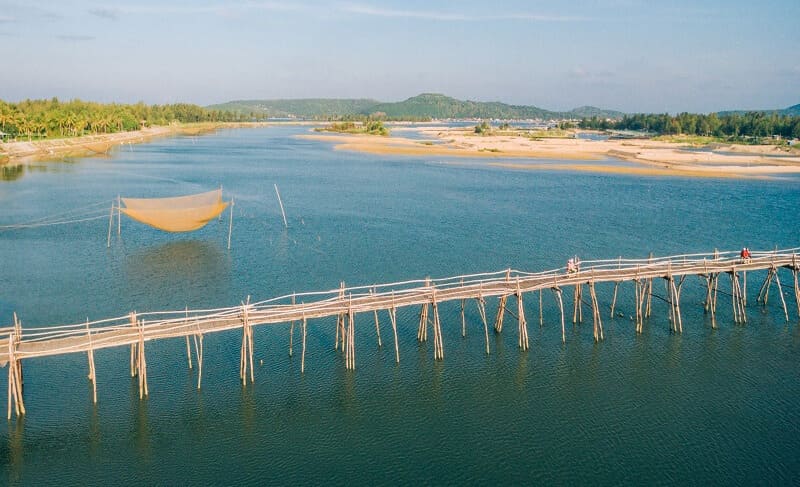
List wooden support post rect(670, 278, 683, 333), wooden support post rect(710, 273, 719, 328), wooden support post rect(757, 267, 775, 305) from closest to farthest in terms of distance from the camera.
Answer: wooden support post rect(670, 278, 683, 333) → wooden support post rect(710, 273, 719, 328) → wooden support post rect(757, 267, 775, 305)

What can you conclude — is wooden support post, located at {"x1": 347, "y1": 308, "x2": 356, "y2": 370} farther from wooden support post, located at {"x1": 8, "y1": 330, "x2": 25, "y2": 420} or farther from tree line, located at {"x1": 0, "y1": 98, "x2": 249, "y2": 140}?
tree line, located at {"x1": 0, "y1": 98, "x2": 249, "y2": 140}

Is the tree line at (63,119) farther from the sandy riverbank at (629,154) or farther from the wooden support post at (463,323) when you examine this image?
the wooden support post at (463,323)

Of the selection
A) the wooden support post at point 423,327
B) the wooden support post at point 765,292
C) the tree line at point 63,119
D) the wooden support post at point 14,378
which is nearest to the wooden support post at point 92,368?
Result: the wooden support post at point 14,378

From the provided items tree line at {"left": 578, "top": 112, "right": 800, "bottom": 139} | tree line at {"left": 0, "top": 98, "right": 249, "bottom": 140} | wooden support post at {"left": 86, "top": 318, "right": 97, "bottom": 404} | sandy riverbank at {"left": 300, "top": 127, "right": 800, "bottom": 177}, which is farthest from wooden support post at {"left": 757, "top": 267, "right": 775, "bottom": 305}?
tree line at {"left": 578, "top": 112, "right": 800, "bottom": 139}

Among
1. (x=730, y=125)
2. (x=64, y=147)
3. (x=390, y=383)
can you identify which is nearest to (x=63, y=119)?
(x=64, y=147)

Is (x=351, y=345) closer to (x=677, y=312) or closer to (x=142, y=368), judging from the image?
(x=142, y=368)

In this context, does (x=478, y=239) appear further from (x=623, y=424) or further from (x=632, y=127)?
(x=632, y=127)
